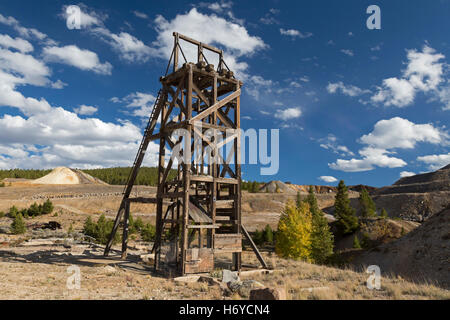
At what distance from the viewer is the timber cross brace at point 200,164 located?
51.9ft

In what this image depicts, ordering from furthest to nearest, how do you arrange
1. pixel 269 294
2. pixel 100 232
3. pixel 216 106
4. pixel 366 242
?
pixel 366 242
pixel 100 232
pixel 216 106
pixel 269 294

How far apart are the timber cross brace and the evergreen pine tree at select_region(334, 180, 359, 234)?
146 feet

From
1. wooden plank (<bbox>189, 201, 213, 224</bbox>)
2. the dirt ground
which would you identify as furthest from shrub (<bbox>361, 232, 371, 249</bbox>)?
wooden plank (<bbox>189, 201, 213, 224</bbox>)

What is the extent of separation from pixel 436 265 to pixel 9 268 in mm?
36423

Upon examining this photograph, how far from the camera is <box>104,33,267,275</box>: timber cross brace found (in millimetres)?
15805

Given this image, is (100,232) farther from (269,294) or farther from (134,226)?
(269,294)

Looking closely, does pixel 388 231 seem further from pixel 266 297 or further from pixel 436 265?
pixel 266 297

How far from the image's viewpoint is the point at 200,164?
18250 mm

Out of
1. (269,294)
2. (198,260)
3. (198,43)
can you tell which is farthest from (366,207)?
(269,294)

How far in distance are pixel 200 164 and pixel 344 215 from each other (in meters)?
46.7

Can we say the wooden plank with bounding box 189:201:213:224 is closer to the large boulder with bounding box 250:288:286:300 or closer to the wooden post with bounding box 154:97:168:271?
the wooden post with bounding box 154:97:168:271

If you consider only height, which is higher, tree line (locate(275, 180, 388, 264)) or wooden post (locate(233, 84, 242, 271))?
wooden post (locate(233, 84, 242, 271))

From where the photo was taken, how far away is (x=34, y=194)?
284ft
